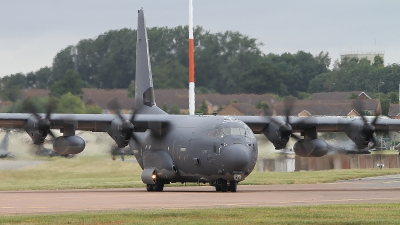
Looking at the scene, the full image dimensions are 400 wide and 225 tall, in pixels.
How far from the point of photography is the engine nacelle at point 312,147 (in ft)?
113

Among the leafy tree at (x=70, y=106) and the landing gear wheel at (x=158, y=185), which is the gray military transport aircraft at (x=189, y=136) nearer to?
the landing gear wheel at (x=158, y=185)

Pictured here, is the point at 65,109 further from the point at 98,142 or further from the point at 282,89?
the point at 282,89

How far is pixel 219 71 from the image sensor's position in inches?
3041

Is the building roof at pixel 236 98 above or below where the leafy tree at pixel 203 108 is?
above

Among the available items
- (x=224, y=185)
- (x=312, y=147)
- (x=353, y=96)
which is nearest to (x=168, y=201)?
(x=224, y=185)

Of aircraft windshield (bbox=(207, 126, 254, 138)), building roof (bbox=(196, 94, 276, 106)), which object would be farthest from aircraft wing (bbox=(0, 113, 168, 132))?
building roof (bbox=(196, 94, 276, 106))

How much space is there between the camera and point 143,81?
37.6 metres

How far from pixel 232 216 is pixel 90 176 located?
24.8m

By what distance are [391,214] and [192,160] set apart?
11.6 metres

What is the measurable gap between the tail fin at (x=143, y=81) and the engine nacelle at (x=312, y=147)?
21.1 feet

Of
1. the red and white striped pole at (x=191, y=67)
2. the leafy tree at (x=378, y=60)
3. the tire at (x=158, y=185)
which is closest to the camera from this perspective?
the tire at (x=158, y=185)

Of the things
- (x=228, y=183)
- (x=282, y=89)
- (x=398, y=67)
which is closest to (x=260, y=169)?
(x=228, y=183)

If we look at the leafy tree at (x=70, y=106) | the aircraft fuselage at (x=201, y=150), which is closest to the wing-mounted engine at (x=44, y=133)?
the aircraft fuselage at (x=201, y=150)

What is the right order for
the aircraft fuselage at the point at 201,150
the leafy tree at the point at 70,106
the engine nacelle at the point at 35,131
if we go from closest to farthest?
the aircraft fuselage at the point at 201,150 → the engine nacelle at the point at 35,131 → the leafy tree at the point at 70,106
